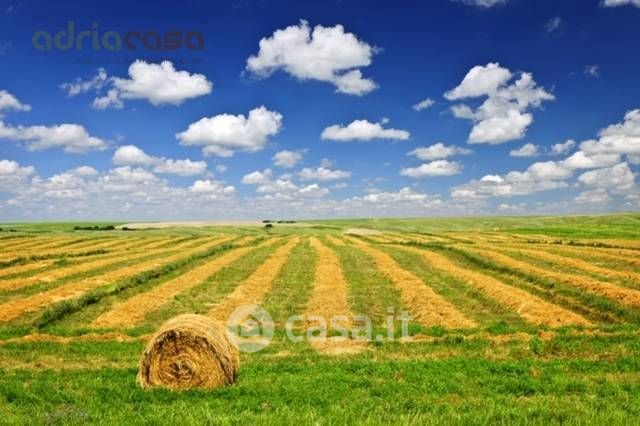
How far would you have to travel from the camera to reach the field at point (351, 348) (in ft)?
32.8

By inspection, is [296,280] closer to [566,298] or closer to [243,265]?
[243,265]

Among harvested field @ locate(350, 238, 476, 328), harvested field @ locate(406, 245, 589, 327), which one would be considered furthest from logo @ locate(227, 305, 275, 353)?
harvested field @ locate(406, 245, 589, 327)

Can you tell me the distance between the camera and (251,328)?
19250 mm

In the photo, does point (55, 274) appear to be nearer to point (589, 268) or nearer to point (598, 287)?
point (598, 287)

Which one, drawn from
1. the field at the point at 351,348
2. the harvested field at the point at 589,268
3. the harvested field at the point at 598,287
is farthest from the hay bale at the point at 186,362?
the harvested field at the point at 589,268

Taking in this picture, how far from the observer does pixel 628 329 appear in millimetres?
17500

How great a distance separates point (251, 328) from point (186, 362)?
6966 millimetres

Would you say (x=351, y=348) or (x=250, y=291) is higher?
(x=250, y=291)

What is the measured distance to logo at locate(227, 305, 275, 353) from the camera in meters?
16.4

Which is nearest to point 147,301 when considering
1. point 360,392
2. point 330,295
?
point 330,295

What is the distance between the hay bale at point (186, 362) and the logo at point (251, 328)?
1.98 meters

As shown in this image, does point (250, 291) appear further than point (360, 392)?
Yes

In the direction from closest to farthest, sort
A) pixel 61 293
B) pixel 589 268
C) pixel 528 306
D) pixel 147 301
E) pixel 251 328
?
pixel 251 328
pixel 528 306
pixel 147 301
pixel 61 293
pixel 589 268

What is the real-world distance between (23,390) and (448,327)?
41.5 feet
